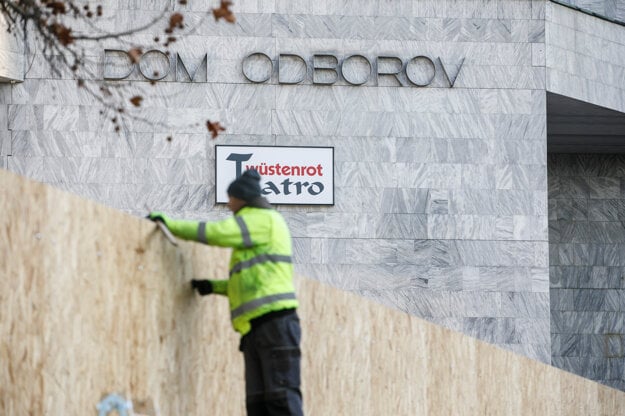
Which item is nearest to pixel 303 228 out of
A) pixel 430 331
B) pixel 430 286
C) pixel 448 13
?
pixel 430 286

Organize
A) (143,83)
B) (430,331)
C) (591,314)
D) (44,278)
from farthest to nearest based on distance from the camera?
(591,314), (143,83), (430,331), (44,278)

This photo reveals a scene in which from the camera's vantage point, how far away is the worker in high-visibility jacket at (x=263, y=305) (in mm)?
9344

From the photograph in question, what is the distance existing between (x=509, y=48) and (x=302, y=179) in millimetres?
3422

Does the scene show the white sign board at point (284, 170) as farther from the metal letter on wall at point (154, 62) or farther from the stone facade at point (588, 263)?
the stone facade at point (588, 263)

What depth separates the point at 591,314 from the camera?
79.7ft

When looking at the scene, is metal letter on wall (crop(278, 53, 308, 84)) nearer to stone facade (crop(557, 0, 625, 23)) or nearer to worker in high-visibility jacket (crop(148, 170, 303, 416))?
stone facade (crop(557, 0, 625, 23))

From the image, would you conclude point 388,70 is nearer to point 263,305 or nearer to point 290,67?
point 290,67

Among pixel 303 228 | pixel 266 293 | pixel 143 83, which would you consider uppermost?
pixel 143 83

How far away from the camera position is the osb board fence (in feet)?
29.6

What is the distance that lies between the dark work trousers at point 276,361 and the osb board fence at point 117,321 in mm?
637

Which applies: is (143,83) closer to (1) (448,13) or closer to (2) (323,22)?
(2) (323,22)

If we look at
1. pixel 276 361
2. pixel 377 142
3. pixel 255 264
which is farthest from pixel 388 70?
pixel 276 361

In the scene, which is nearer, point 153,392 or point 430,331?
point 153,392

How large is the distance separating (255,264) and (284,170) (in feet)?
30.6
